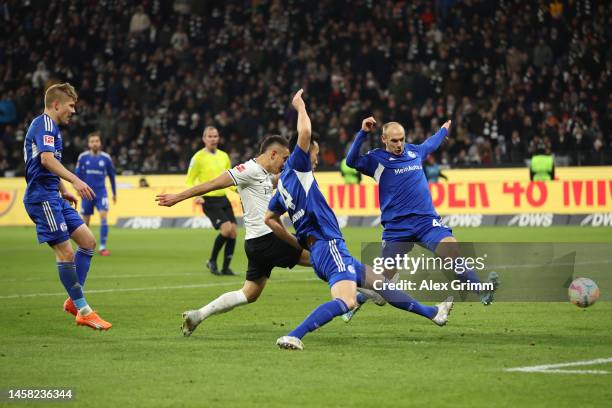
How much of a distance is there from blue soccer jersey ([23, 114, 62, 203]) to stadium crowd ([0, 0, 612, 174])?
21.1 m

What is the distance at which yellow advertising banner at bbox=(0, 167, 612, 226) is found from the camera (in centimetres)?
2780

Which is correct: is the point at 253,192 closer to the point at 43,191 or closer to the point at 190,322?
the point at 190,322

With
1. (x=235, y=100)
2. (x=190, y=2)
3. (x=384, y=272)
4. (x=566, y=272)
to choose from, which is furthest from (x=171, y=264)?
(x=190, y=2)

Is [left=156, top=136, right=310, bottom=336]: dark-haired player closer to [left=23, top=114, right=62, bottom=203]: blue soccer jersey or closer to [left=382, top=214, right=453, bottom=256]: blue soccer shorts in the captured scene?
[left=382, top=214, right=453, bottom=256]: blue soccer shorts

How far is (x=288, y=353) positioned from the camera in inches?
360

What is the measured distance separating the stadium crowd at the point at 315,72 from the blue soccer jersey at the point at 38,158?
21.1 m

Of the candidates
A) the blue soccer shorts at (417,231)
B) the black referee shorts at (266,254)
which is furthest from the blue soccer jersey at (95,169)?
the black referee shorts at (266,254)

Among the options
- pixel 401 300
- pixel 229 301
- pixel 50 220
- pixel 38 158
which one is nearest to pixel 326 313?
pixel 401 300

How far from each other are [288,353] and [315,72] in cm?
2730

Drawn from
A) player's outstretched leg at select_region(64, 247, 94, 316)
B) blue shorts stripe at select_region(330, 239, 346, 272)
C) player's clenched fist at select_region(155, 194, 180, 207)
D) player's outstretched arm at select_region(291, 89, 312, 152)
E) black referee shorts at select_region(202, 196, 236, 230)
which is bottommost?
black referee shorts at select_region(202, 196, 236, 230)

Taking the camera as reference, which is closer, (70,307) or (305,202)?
(305,202)

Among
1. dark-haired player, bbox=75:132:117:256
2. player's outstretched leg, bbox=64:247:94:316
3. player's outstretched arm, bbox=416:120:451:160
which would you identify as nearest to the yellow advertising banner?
dark-haired player, bbox=75:132:117:256

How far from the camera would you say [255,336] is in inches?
408

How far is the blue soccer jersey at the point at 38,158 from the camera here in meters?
10.9
